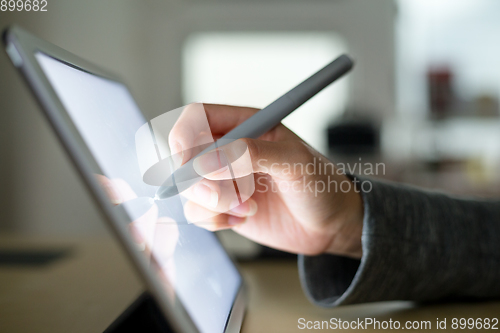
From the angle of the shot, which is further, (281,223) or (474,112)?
(474,112)

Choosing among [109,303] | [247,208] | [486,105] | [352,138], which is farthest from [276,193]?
[486,105]

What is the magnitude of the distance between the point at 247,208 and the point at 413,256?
0.41 ft

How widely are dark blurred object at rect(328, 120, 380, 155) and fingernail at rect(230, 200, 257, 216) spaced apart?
3.79ft

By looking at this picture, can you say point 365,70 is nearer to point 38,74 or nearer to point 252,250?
point 252,250

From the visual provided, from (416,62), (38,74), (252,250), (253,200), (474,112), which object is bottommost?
(474,112)

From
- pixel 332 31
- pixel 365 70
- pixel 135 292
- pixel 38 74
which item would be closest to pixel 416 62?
pixel 365 70

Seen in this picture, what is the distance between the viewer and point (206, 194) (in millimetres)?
226

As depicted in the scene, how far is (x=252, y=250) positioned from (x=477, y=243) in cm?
21

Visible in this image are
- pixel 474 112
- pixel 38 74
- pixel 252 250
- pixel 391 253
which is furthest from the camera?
pixel 474 112

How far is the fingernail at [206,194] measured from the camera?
0.73ft

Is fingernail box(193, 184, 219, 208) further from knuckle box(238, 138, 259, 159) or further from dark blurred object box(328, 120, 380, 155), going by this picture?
dark blurred object box(328, 120, 380, 155)

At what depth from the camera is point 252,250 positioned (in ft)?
1.45

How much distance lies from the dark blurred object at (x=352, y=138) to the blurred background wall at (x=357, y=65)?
0.98ft

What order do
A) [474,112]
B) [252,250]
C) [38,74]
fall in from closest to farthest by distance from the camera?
1. [38,74]
2. [252,250]
3. [474,112]
